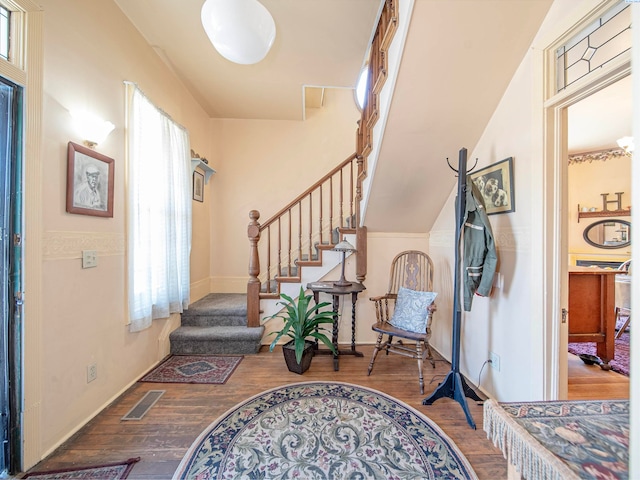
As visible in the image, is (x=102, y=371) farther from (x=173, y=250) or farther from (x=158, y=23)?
(x=158, y=23)

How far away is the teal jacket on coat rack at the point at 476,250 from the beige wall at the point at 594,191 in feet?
13.6

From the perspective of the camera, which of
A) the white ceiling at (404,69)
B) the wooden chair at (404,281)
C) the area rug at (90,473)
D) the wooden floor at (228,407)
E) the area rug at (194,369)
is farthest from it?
the wooden chair at (404,281)

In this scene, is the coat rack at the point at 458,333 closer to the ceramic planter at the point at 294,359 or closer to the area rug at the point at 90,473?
the ceramic planter at the point at 294,359

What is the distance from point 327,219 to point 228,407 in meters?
2.55

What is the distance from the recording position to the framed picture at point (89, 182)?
5.34 ft

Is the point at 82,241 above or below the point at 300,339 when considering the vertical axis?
above

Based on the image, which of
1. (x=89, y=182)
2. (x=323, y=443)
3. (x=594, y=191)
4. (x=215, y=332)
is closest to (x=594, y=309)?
(x=323, y=443)

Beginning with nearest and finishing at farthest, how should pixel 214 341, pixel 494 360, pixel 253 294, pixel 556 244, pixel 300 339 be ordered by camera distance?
pixel 556 244, pixel 494 360, pixel 300 339, pixel 214 341, pixel 253 294

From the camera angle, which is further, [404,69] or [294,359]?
[294,359]

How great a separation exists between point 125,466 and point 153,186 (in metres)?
2.06

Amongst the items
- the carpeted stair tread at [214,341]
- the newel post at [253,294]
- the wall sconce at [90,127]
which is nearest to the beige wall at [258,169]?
the newel post at [253,294]

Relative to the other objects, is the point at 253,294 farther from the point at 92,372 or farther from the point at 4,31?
the point at 4,31

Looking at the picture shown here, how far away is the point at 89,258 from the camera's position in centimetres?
177

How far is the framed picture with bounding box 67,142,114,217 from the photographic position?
163 centimetres
